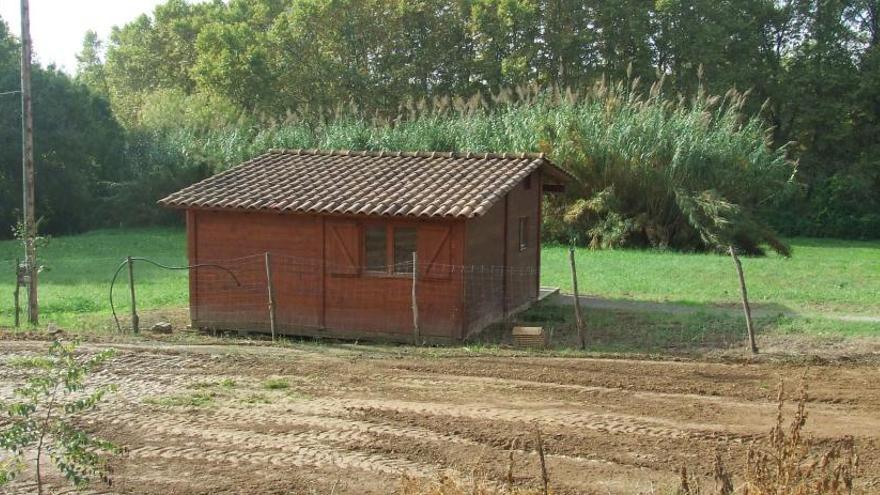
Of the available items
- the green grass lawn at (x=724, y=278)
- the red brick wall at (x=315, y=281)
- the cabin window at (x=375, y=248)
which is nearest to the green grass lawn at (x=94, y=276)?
the red brick wall at (x=315, y=281)

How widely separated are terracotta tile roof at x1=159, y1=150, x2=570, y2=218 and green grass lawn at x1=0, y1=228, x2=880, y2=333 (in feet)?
11.7

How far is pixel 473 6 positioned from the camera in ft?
158

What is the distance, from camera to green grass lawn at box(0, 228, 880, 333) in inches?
808

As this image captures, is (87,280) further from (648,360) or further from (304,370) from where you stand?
(648,360)

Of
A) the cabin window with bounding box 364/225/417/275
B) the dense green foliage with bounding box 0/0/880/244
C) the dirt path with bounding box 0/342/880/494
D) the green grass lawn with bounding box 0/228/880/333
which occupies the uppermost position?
the dense green foliage with bounding box 0/0/880/244

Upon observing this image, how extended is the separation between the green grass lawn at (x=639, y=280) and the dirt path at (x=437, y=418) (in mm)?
5541

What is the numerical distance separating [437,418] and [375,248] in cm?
692

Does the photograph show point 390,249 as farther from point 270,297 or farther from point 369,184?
point 270,297

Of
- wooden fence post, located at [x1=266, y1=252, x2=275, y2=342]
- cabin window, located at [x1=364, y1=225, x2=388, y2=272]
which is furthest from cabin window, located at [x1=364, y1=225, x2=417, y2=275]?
wooden fence post, located at [x1=266, y1=252, x2=275, y2=342]

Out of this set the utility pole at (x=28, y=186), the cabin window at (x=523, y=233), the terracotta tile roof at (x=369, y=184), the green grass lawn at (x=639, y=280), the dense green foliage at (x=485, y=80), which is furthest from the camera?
the dense green foliage at (x=485, y=80)

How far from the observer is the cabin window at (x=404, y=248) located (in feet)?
56.0

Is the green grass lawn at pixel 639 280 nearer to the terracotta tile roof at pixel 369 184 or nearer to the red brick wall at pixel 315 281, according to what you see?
the red brick wall at pixel 315 281

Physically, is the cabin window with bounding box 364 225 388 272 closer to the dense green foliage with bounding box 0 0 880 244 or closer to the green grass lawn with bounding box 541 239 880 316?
the green grass lawn with bounding box 541 239 880 316

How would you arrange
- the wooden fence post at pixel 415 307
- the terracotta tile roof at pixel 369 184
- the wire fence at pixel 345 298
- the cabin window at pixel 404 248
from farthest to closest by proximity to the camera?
1. the cabin window at pixel 404 248
2. the terracotta tile roof at pixel 369 184
3. the wire fence at pixel 345 298
4. the wooden fence post at pixel 415 307
